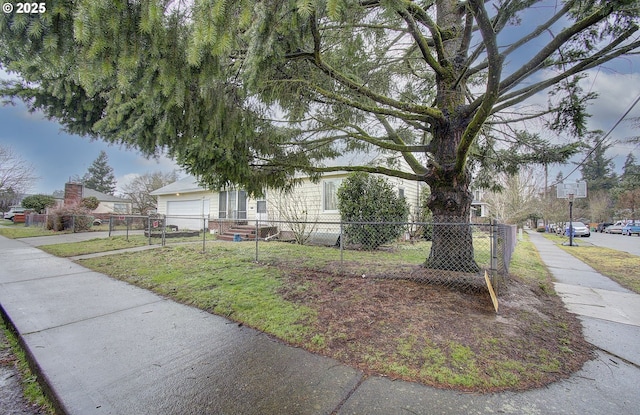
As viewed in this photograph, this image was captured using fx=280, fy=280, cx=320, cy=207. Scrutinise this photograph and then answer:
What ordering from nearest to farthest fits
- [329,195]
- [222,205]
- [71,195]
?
[329,195] < [222,205] < [71,195]

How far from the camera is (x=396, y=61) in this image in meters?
5.04

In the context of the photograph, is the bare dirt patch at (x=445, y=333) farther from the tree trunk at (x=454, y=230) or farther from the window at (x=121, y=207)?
the window at (x=121, y=207)

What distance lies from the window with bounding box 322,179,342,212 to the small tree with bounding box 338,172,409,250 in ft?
6.07

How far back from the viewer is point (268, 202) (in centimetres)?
1285

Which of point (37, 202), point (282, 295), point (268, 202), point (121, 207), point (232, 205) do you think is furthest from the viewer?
point (121, 207)

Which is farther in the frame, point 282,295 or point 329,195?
point 329,195

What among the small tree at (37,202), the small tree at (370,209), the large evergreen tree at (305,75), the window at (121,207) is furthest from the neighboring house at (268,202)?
the window at (121,207)

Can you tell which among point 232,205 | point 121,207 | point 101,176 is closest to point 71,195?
point 232,205

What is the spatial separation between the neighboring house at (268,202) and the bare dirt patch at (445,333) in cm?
492

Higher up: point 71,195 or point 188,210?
point 71,195

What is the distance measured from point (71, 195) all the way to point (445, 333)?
20378 mm

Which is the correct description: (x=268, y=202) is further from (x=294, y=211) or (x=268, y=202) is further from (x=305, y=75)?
(x=305, y=75)

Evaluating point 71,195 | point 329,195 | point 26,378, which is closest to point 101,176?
point 71,195

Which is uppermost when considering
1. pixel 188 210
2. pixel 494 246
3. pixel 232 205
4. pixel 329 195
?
pixel 329 195
